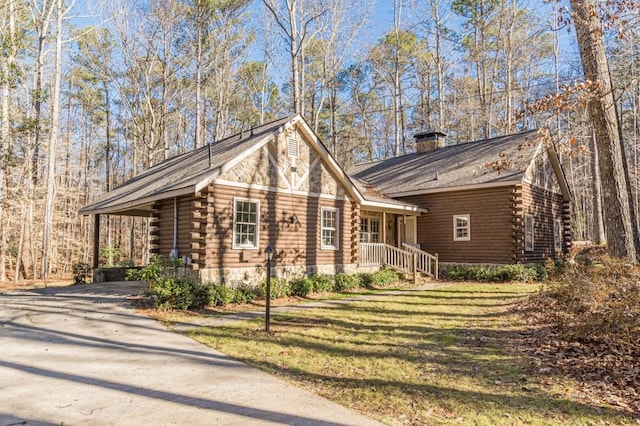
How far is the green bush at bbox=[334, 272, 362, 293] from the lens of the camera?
1446cm

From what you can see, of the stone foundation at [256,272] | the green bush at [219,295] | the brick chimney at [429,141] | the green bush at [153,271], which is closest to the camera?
the green bush at [153,271]

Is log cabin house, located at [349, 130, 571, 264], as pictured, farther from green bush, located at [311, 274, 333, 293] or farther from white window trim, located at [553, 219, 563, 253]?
green bush, located at [311, 274, 333, 293]

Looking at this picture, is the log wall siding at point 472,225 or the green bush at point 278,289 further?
the log wall siding at point 472,225

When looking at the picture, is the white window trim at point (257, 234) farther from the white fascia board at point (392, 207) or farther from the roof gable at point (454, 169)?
the roof gable at point (454, 169)

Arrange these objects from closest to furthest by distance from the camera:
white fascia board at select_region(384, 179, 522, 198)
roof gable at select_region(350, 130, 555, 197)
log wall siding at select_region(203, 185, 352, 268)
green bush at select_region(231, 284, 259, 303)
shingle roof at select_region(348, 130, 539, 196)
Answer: green bush at select_region(231, 284, 259, 303) → log wall siding at select_region(203, 185, 352, 268) → white fascia board at select_region(384, 179, 522, 198) → roof gable at select_region(350, 130, 555, 197) → shingle roof at select_region(348, 130, 539, 196)

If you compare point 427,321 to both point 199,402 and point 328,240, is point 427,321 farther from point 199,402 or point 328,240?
point 328,240

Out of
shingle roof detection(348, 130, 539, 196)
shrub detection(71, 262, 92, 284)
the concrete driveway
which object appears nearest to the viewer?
the concrete driveway

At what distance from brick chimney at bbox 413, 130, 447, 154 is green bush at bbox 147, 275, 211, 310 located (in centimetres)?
1785

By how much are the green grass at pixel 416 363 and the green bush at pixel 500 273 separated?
6.70 metres

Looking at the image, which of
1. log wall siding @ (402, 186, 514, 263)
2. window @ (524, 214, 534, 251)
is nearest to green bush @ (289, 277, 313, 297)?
log wall siding @ (402, 186, 514, 263)

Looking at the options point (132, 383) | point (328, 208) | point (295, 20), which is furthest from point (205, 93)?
point (132, 383)

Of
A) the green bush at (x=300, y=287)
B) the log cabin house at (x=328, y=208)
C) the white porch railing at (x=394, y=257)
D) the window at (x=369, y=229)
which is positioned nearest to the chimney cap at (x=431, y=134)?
the log cabin house at (x=328, y=208)

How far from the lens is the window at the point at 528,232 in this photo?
17.9 metres

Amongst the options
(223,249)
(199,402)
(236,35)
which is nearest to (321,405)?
(199,402)
